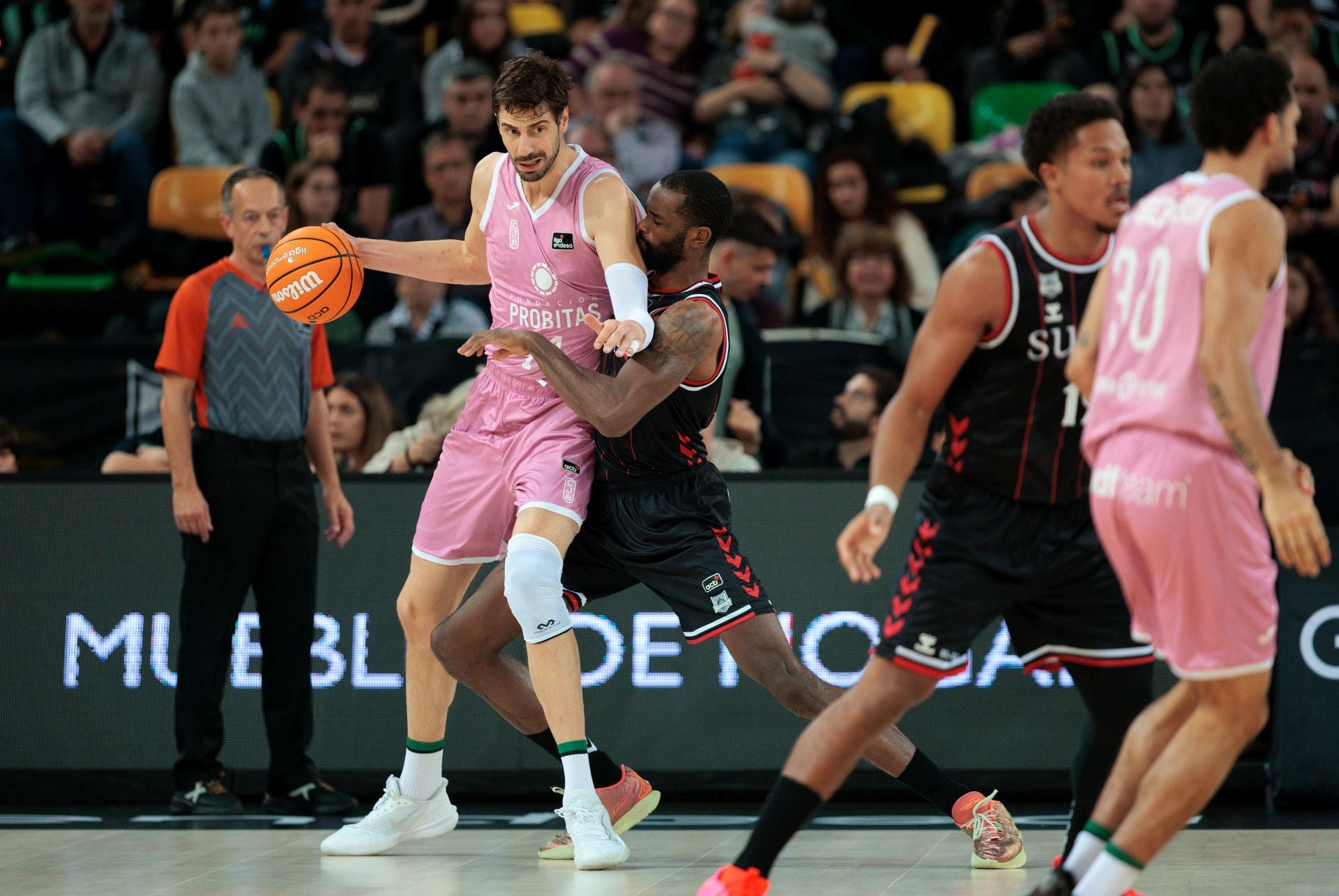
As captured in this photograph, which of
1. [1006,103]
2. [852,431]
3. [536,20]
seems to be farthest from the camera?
[536,20]

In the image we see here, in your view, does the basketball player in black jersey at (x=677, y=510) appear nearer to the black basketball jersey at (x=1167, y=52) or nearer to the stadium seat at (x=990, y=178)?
the stadium seat at (x=990, y=178)

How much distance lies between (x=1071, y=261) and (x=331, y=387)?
4628 mm

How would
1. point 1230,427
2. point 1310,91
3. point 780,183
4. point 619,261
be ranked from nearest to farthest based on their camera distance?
point 1230,427
point 619,261
point 1310,91
point 780,183

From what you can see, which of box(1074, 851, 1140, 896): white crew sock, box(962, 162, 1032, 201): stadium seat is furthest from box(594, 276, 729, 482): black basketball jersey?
box(962, 162, 1032, 201): stadium seat

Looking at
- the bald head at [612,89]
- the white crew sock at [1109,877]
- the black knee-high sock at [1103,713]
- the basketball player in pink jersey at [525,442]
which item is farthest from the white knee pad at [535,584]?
the bald head at [612,89]

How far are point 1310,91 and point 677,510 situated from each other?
694 centimetres

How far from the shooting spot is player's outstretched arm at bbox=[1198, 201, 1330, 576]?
3.61 metres

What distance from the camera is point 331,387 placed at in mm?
8148

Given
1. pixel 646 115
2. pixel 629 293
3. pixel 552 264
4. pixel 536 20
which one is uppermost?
pixel 536 20

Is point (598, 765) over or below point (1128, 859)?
below

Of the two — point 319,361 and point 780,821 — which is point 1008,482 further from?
point 319,361

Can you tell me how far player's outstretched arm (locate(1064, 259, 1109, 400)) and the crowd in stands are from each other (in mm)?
4781

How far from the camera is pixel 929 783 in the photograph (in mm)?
5406

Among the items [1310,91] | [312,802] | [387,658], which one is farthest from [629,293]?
[1310,91]
